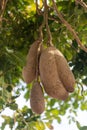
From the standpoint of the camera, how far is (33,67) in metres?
1.73

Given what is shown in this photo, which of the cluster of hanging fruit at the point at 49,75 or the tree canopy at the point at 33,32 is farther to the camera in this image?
the tree canopy at the point at 33,32

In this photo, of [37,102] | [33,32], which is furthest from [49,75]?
[33,32]

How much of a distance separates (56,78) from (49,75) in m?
0.03

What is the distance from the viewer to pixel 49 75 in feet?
4.96

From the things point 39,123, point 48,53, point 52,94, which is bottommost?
point 52,94

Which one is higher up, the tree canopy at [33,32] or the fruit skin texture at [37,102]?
the tree canopy at [33,32]

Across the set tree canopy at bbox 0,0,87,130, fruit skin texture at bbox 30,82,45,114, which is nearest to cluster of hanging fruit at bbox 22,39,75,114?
fruit skin texture at bbox 30,82,45,114

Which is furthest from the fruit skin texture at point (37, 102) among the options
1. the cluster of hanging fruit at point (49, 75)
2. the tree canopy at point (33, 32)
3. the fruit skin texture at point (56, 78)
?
the tree canopy at point (33, 32)

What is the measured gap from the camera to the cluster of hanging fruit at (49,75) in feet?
4.93

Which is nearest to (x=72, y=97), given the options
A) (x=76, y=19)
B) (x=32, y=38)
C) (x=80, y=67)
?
(x=80, y=67)

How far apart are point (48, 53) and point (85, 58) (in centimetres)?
118

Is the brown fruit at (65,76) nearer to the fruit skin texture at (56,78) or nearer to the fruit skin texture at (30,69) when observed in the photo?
the fruit skin texture at (56,78)

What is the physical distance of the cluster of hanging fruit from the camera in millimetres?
1503

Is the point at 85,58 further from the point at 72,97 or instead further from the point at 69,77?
the point at 69,77
